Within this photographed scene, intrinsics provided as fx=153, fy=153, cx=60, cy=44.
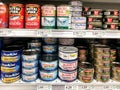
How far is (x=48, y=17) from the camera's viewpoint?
906 millimetres

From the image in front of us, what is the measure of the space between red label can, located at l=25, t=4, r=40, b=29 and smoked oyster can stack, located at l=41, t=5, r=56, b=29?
0.12 feet

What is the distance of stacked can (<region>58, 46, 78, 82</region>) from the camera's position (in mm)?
951

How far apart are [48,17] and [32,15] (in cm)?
9

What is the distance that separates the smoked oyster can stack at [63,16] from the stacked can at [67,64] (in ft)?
0.53

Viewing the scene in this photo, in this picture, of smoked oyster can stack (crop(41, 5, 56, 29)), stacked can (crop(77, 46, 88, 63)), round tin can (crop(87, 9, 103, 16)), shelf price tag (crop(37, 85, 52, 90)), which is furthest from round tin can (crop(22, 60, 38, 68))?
round tin can (crop(87, 9, 103, 16))

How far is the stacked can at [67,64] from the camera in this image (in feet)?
3.12

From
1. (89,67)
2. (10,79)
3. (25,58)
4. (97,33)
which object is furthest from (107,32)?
(10,79)

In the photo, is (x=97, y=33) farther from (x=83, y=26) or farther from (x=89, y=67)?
(x=89, y=67)

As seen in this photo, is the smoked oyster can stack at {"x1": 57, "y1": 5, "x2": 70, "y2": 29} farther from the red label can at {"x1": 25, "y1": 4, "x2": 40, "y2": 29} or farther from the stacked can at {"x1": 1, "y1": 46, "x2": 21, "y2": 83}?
the stacked can at {"x1": 1, "y1": 46, "x2": 21, "y2": 83}

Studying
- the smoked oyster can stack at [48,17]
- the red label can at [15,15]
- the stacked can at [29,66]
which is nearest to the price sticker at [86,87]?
the stacked can at [29,66]

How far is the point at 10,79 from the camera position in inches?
37.0

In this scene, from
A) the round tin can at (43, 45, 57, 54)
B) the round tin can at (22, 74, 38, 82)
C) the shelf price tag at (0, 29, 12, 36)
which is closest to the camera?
the shelf price tag at (0, 29, 12, 36)

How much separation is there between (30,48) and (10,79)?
0.25 metres

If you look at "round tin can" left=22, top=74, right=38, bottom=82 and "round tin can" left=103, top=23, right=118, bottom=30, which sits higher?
"round tin can" left=103, top=23, right=118, bottom=30
